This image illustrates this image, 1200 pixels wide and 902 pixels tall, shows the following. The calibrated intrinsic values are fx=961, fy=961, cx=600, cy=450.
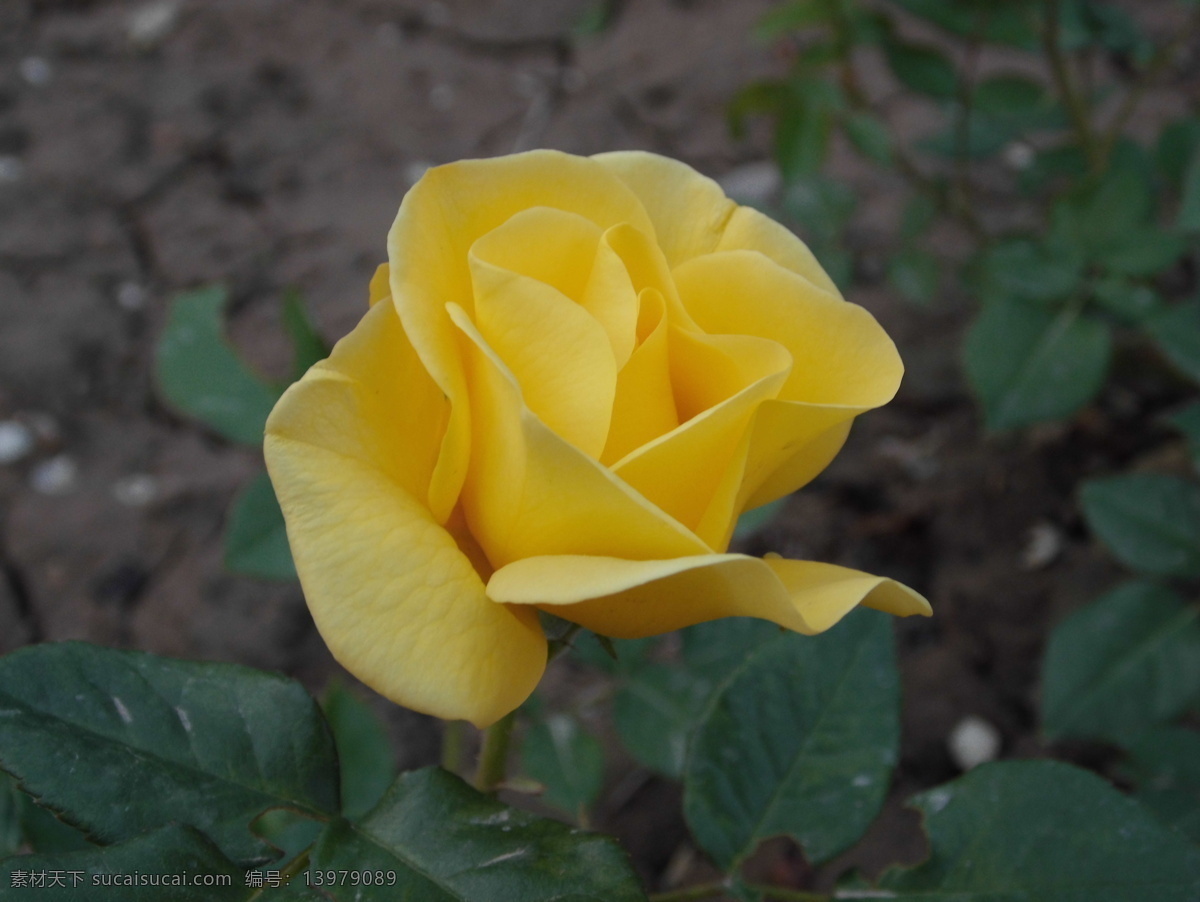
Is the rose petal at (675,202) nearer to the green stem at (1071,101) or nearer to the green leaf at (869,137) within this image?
the green leaf at (869,137)

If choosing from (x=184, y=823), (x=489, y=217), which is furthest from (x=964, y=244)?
(x=184, y=823)

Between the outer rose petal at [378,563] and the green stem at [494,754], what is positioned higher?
the outer rose petal at [378,563]

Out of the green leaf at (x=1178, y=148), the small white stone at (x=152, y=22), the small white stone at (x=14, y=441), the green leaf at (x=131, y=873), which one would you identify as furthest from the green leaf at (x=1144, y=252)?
the small white stone at (x=152, y=22)

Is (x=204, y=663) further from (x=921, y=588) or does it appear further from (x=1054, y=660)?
(x=921, y=588)

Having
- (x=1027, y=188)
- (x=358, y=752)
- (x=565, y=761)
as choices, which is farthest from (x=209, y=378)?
(x=1027, y=188)

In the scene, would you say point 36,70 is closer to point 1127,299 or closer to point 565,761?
point 565,761

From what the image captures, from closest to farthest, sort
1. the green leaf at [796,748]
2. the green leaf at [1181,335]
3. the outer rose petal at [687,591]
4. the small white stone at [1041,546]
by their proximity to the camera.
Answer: the outer rose petal at [687,591] → the green leaf at [796,748] → the green leaf at [1181,335] → the small white stone at [1041,546]
